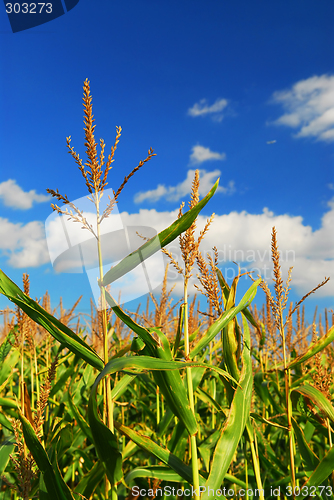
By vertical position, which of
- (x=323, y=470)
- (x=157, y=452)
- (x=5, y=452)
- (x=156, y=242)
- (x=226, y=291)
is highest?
(x=156, y=242)

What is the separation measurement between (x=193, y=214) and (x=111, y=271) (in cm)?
37

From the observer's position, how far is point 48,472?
1.23 m

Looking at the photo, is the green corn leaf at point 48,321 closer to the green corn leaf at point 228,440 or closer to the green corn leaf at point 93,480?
the green corn leaf at point 228,440

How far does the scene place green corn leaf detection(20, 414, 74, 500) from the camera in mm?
1215

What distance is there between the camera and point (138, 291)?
5.60ft

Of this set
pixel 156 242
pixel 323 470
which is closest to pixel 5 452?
pixel 156 242

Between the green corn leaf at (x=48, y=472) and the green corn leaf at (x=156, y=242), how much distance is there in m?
0.64

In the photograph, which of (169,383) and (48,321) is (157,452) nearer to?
(169,383)

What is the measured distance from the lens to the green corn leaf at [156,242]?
1199 mm

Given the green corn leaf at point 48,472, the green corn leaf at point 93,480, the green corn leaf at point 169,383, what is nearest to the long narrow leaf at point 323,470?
the green corn leaf at point 169,383

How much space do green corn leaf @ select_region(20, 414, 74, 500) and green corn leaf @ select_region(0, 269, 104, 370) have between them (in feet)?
1.15

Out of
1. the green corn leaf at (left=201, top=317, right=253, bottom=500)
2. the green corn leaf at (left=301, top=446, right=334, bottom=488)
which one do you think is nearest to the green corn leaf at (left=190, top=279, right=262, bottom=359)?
the green corn leaf at (left=201, top=317, right=253, bottom=500)

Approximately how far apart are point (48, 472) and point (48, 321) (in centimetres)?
57

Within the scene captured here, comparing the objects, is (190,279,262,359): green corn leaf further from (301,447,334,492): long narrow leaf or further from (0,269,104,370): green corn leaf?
(301,447,334,492): long narrow leaf
